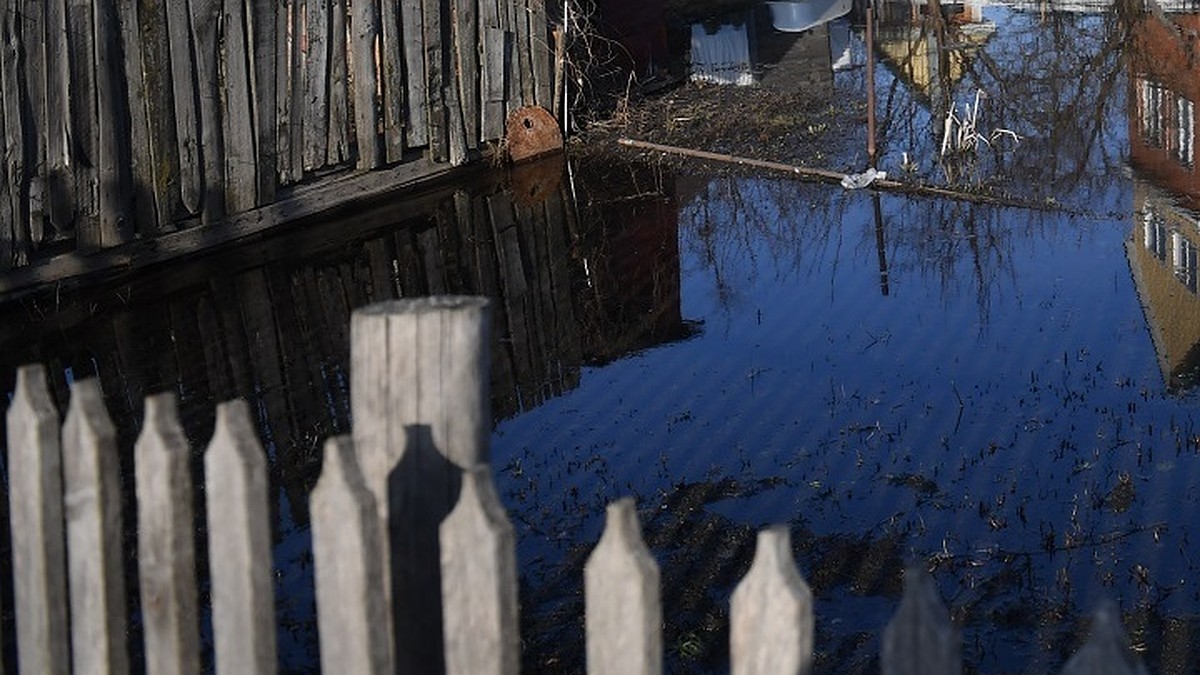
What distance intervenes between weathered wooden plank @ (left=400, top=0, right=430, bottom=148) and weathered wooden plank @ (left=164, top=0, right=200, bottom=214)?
2.30 metres

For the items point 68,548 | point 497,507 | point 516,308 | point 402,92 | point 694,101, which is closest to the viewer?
point 497,507

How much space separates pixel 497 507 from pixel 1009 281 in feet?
27.5

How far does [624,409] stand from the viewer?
27.2ft

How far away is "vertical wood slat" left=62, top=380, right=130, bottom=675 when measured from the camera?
299cm

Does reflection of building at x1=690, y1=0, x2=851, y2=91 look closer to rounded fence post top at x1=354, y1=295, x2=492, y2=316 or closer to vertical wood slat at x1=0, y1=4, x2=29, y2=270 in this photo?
vertical wood slat at x1=0, y1=4, x2=29, y2=270

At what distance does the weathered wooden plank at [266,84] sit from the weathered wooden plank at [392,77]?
1148 mm

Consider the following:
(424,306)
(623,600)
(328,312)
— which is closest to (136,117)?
(328,312)

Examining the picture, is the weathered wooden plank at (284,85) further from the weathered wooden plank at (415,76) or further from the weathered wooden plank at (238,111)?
the weathered wooden plank at (415,76)

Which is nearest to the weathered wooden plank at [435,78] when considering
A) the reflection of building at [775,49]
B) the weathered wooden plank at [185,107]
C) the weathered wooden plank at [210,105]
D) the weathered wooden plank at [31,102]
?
the weathered wooden plank at [210,105]

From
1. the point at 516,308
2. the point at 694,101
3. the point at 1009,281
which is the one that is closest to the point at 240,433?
the point at 516,308

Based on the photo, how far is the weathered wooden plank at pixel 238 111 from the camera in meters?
11.3

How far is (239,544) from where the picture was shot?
2803 mm

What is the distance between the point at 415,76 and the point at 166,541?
10.5m

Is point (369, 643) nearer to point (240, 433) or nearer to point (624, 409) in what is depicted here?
point (240, 433)
